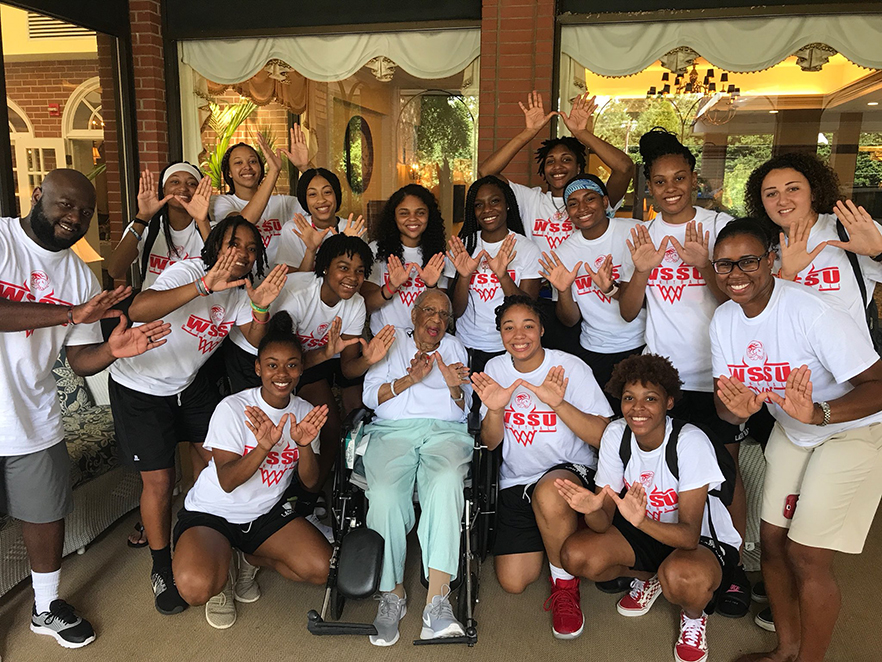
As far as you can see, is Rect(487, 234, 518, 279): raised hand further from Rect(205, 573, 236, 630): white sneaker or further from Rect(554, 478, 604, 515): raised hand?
Rect(205, 573, 236, 630): white sneaker

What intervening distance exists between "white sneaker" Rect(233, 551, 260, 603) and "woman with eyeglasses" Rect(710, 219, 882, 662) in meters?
1.95

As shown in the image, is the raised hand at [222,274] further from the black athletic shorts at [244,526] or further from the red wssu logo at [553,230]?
the red wssu logo at [553,230]

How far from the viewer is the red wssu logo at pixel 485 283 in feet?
11.0

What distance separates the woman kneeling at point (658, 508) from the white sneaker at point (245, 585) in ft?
4.16

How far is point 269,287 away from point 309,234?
2.16 feet

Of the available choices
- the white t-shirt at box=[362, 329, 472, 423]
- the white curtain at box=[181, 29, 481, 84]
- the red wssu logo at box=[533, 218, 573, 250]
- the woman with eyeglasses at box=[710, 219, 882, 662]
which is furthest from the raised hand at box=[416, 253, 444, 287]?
the white curtain at box=[181, 29, 481, 84]

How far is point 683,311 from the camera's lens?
283 cm

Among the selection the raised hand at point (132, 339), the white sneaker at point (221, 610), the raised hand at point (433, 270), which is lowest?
the white sneaker at point (221, 610)

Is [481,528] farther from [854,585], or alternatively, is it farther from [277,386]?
[854,585]

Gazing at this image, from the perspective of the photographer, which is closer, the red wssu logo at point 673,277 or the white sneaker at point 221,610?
the white sneaker at point 221,610

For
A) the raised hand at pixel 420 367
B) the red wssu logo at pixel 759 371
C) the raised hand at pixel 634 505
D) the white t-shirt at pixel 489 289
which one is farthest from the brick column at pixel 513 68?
the raised hand at pixel 634 505

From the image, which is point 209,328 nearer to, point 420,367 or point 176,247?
point 176,247

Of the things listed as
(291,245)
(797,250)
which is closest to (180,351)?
(291,245)

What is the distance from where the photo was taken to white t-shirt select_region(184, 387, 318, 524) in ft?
8.57
